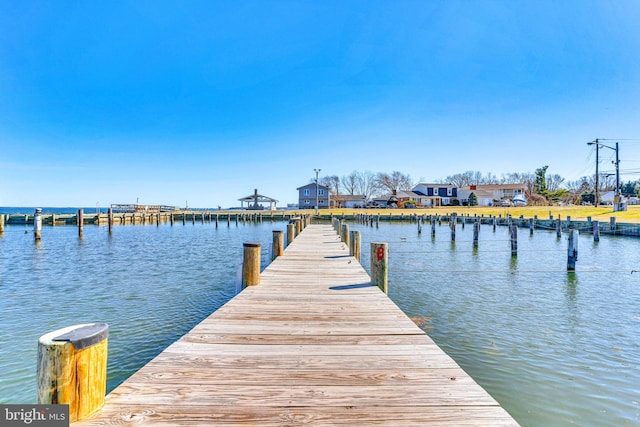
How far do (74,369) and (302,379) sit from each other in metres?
1.99

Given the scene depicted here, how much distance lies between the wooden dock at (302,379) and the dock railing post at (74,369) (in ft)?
0.56

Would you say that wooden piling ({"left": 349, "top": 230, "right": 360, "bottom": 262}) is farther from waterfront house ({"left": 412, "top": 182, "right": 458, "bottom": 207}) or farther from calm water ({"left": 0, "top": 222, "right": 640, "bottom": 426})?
waterfront house ({"left": 412, "top": 182, "right": 458, "bottom": 207})

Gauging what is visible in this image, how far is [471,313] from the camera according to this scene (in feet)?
30.5

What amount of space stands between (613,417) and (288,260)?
9156 mm

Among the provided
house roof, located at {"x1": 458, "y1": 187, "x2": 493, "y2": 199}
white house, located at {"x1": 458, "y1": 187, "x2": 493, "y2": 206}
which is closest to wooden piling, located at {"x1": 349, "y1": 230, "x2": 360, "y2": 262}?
white house, located at {"x1": 458, "y1": 187, "x2": 493, "y2": 206}

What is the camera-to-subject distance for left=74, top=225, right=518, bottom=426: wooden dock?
9.25 ft

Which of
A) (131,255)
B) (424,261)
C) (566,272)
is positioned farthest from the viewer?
(131,255)

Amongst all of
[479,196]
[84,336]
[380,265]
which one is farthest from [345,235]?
[479,196]

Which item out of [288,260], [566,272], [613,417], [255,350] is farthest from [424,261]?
[255,350]

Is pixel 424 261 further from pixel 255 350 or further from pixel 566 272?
pixel 255 350

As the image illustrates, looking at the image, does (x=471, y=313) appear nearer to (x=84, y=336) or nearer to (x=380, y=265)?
(x=380, y=265)

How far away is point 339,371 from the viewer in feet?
12.1

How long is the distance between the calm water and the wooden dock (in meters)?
2.26

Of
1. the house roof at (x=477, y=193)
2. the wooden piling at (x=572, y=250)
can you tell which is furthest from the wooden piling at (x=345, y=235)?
the house roof at (x=477, y=193)
